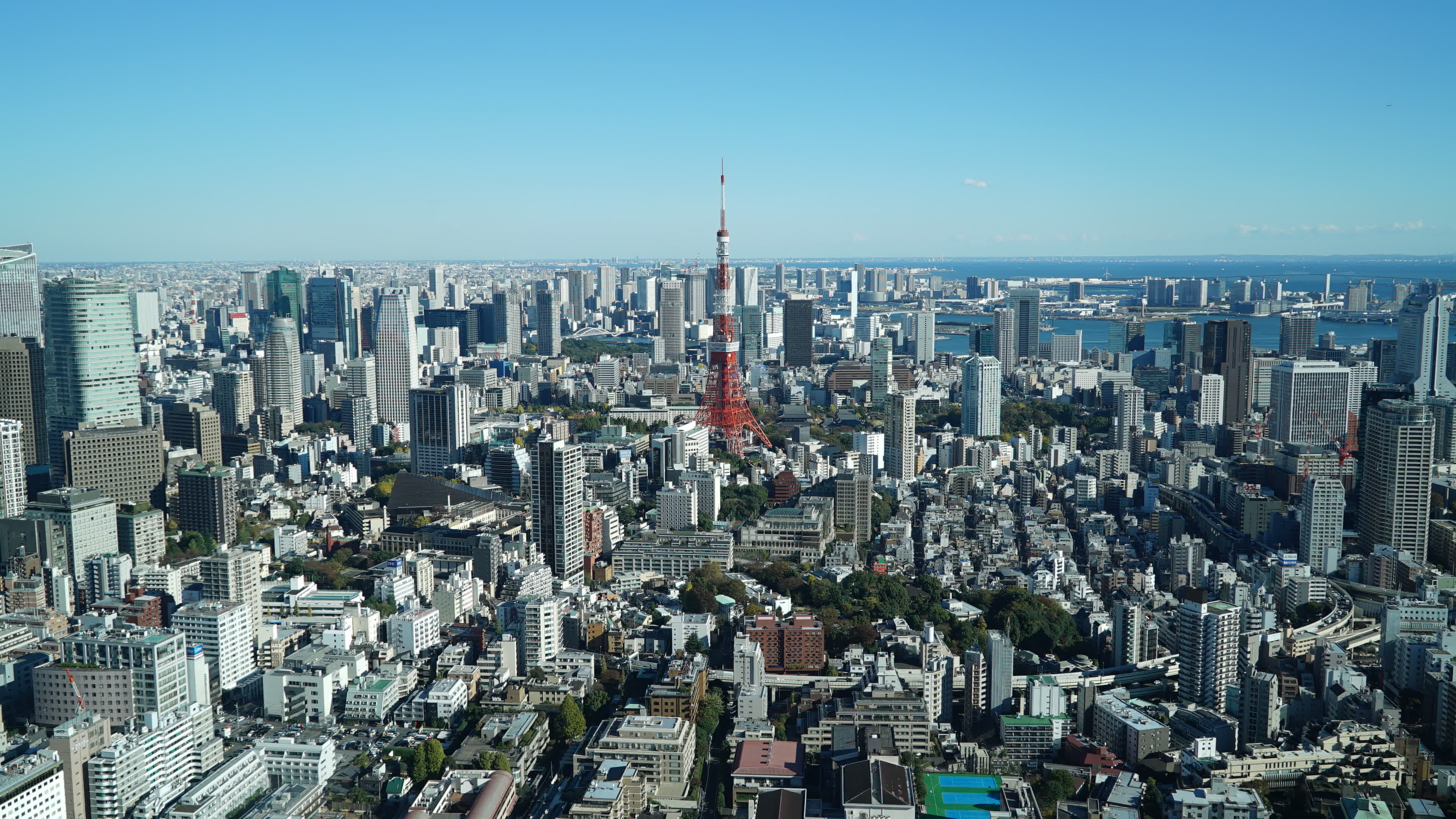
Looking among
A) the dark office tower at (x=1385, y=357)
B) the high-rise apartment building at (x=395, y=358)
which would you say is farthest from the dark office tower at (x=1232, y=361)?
the high-rise apartment building at (x=395, y=358)

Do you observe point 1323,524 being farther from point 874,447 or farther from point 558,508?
point 558,508

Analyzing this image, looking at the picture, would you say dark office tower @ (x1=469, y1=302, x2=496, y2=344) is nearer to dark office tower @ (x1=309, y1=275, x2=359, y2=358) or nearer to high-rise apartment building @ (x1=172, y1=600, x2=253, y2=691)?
dark office tower @ (x1=309, y1=275, x2=359, y2=358)

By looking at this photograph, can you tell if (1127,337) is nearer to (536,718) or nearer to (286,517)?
(286,517)

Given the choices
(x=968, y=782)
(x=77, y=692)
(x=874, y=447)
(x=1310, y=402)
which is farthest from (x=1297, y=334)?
(x=77, y=692)

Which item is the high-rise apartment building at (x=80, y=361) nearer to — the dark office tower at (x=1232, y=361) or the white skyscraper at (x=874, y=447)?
the white skyscraper at (x=874, y=447)

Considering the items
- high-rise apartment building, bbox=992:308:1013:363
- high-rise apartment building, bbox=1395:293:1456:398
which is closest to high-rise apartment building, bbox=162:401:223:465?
high-rise apartment building, bbox=1395:293:1456:398

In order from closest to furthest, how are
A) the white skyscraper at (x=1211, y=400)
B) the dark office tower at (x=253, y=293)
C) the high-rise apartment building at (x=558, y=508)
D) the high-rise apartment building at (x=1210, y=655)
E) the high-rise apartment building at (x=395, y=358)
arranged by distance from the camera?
the high-rise apartment building at (x=1210, y=655) → the high-rise apartment building at (x=558, y=508) → the white skyscraper at (x=1211, y=400) → the high-rise apartment building at (x=395, y=358) → the dark office tower at (x=253, y=293)
